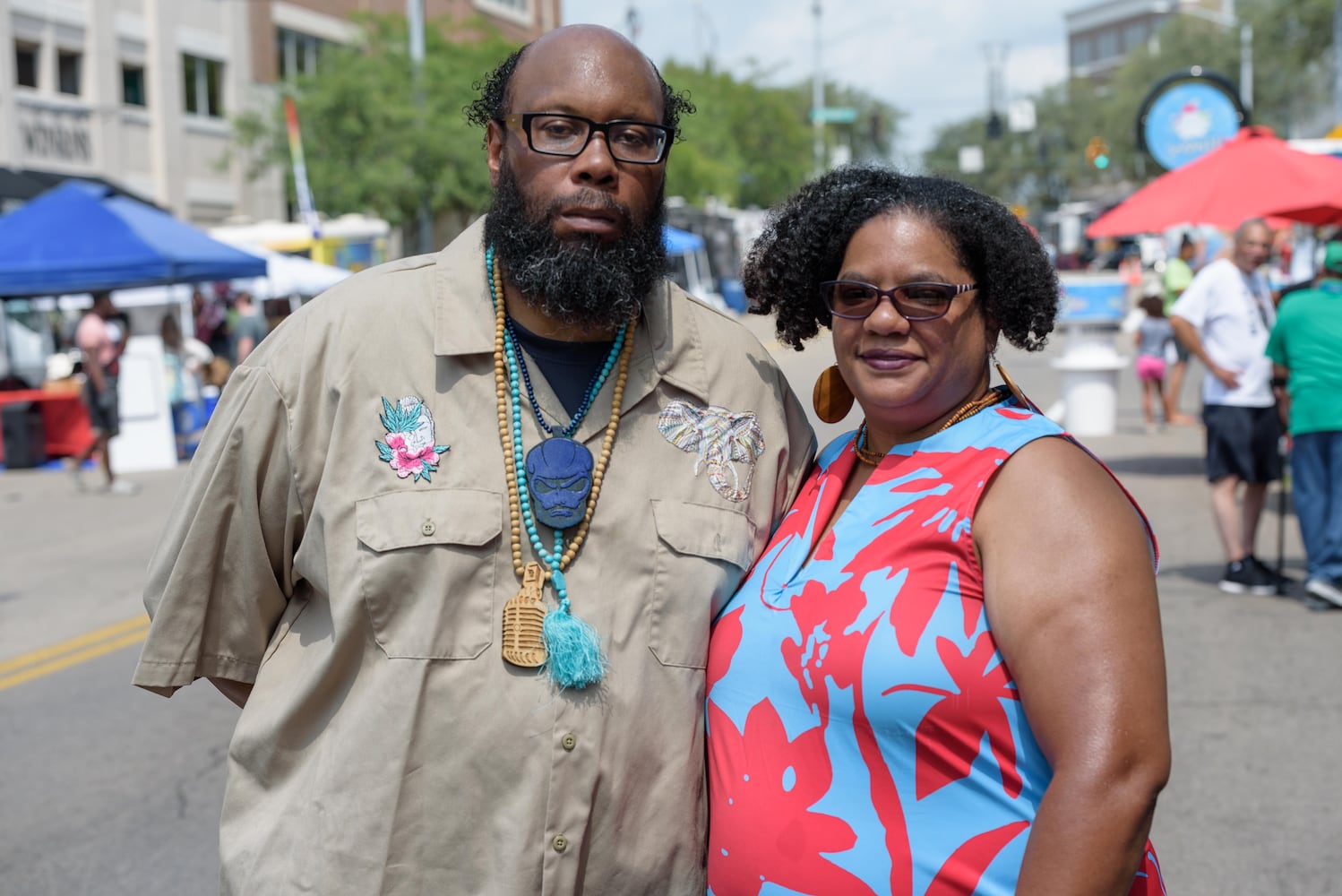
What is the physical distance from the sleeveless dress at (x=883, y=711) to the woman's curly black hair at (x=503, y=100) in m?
0.79

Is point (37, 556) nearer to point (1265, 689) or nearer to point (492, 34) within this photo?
point (1265, 689)

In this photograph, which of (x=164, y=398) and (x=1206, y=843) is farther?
(x=164, y=398)

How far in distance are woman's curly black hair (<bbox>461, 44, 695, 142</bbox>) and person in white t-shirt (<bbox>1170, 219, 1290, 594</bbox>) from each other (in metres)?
5.97

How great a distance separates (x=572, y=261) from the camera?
8.09 feet

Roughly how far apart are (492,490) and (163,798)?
3.46m

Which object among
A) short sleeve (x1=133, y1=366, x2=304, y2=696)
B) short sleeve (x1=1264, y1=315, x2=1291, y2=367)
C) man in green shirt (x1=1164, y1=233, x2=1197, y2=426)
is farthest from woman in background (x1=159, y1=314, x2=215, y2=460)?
short sleeve (x1=133, y1=366, x2=304, y2=696)

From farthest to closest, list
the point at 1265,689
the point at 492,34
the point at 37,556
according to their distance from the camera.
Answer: the point at 492,34 → the point at 37,556 → the point at 1265,689

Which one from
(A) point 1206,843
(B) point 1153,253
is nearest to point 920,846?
(A) point 1206,843

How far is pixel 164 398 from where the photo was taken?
15383 mm

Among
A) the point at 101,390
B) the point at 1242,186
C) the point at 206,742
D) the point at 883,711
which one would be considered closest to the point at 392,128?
the point at 101,390

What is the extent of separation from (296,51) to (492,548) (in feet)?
120

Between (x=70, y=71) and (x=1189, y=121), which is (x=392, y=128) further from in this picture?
(x=1189, y=121)

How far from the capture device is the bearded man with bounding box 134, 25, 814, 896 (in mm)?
2303

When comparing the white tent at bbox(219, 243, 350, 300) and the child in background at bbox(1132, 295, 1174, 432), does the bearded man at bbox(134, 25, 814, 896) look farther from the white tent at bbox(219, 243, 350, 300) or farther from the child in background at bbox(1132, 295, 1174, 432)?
the white tent at bbox(219, 243, 350, 300)
